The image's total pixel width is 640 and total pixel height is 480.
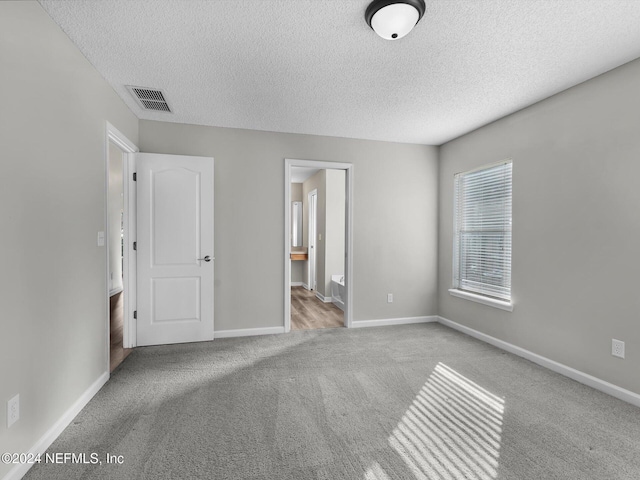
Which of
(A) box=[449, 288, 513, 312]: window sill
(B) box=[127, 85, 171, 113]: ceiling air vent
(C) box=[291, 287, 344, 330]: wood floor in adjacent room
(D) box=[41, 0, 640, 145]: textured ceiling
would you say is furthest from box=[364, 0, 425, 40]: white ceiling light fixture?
(C) box=[291, 287, 344, 330]: wood floor in adjacent room

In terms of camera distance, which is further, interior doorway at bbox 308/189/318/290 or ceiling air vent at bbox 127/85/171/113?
interior doorway at bbox 308/189/318/290

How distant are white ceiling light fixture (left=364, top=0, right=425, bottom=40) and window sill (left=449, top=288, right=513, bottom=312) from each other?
9.35 ft

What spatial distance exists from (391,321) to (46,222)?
382cm

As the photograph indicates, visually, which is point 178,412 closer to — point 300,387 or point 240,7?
point 300,387

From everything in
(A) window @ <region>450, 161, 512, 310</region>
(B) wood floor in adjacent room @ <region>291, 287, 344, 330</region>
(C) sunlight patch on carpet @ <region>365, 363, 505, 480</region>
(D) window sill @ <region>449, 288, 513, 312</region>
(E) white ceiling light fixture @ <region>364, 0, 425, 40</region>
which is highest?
(E) white ceiling light fixture @ <region>364, 0, 425, 40</region>

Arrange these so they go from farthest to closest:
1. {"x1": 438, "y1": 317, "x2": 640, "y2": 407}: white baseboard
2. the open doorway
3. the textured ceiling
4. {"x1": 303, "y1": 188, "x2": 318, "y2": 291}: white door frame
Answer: {"x1": 303, "y1": 188, "x2": 318, "y2": 291}: white door frame, the open doorway, {"x1": 438, "y1": 317, "x2": 640, "y2": 407}: white baseboard, the textured ceiling

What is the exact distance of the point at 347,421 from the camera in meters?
2.12

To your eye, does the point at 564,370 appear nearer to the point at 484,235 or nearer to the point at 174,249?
the point at 484,235

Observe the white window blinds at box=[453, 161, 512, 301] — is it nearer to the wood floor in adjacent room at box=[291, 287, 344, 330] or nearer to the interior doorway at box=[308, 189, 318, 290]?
the wood floor in adjacent room at box=[291, 287, 344, 330]

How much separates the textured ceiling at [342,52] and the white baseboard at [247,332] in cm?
247

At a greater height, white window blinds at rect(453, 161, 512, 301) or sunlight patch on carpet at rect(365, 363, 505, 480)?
white window blinds at rect(453, 161, 512, 301)

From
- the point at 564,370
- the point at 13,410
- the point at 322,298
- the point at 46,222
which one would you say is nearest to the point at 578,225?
the point at 564,370

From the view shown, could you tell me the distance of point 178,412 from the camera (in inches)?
87.0

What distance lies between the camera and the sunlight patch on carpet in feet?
5.51
